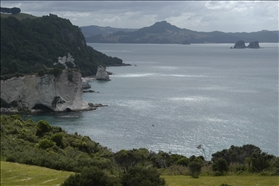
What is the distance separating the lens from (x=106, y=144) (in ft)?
155

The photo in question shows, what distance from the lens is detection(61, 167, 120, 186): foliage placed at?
12.8m

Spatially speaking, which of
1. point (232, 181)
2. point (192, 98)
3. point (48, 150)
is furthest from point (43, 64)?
point (232, 181)

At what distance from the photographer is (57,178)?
17.0 meters

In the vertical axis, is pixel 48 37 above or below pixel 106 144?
above

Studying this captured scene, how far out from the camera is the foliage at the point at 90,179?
503 inches

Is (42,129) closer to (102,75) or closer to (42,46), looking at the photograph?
(102,75)

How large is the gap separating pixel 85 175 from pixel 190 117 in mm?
49074

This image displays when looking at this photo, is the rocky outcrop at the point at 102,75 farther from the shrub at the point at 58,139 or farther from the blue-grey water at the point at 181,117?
the shrub at the point at 58,139

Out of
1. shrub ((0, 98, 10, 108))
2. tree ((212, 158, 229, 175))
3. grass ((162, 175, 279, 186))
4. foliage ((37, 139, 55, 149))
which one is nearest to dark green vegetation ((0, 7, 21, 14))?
shrub ((0, 98, 10, 108))

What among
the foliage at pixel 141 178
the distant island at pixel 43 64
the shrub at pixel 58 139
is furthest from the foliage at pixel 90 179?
the distant island at pixel 43 64

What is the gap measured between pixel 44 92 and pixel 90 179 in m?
60.4

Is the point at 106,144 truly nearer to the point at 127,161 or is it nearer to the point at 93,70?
the point at 127,161

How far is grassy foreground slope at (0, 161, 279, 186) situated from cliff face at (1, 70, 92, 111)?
5147cm

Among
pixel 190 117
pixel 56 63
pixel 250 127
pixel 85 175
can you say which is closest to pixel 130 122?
pixel 190 117
